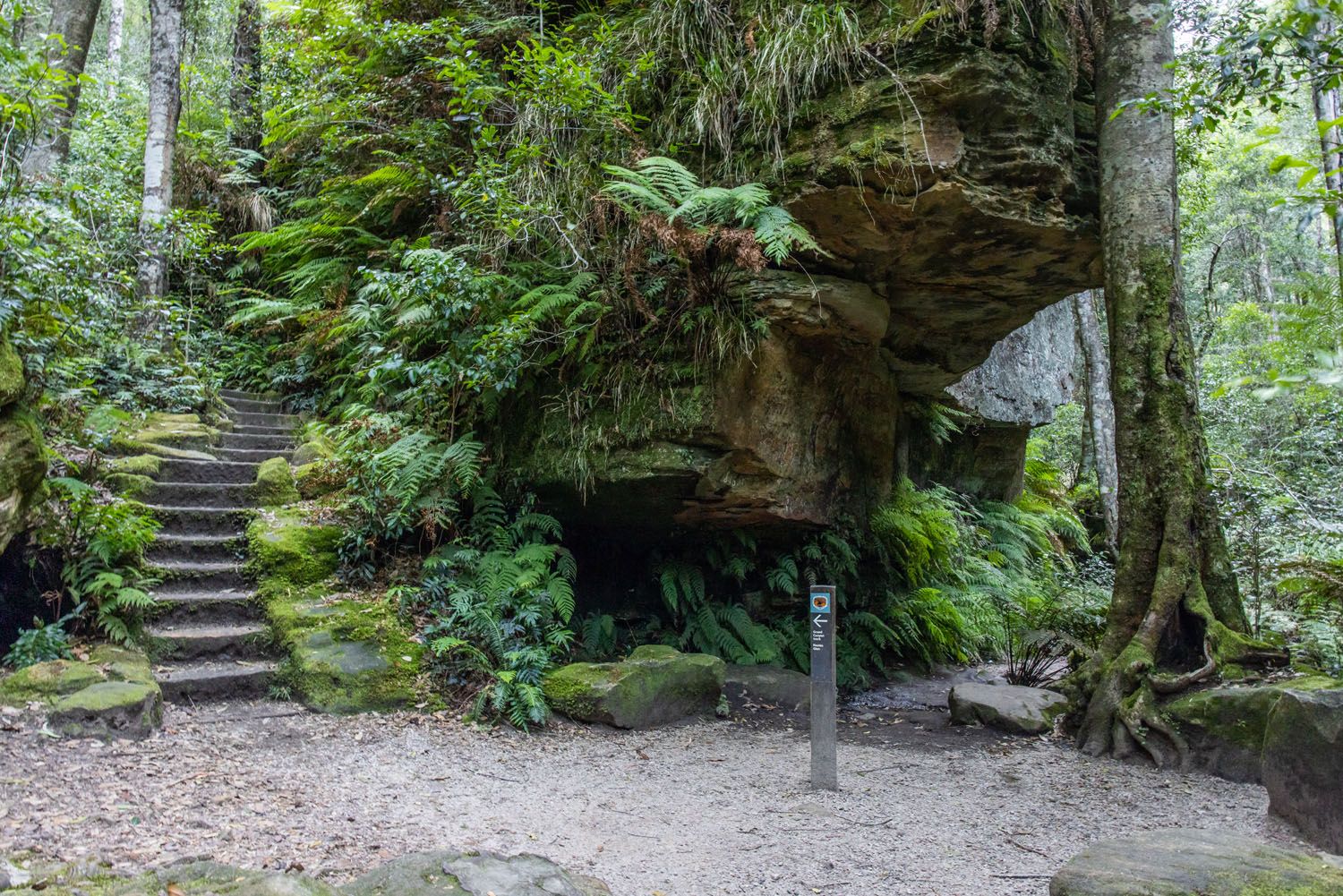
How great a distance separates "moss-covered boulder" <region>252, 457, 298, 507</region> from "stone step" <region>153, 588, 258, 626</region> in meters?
1.29

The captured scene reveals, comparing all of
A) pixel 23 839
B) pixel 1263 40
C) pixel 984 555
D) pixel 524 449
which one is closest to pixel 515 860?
pixel 23 839

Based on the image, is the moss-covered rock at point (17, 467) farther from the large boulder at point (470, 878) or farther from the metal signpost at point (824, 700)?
the metal signpost at point (824, 700)

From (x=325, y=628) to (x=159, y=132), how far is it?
6.72 m

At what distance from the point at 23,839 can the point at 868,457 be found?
23.4 feet

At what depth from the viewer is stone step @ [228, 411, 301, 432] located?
9.27 metres

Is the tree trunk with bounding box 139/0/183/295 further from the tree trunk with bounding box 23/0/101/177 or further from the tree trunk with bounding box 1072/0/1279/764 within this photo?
the tree trunk with bounding box 1072/0/1279/764

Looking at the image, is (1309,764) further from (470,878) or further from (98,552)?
(98,552)

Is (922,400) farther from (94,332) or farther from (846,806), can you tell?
(94,332)

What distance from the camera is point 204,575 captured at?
614 cm

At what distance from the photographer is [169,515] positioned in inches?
259

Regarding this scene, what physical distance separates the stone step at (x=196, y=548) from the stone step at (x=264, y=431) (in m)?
2.61

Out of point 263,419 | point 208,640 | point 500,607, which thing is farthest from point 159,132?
point 500,607

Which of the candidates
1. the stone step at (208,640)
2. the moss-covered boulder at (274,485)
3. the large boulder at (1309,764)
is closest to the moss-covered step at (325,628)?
the stone step at (208,640)

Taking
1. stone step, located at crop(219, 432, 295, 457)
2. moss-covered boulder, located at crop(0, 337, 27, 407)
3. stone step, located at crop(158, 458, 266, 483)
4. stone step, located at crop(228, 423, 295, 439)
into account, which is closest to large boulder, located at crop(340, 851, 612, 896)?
moss-covered boulder, located at crop(0, 337, 27, 407)
